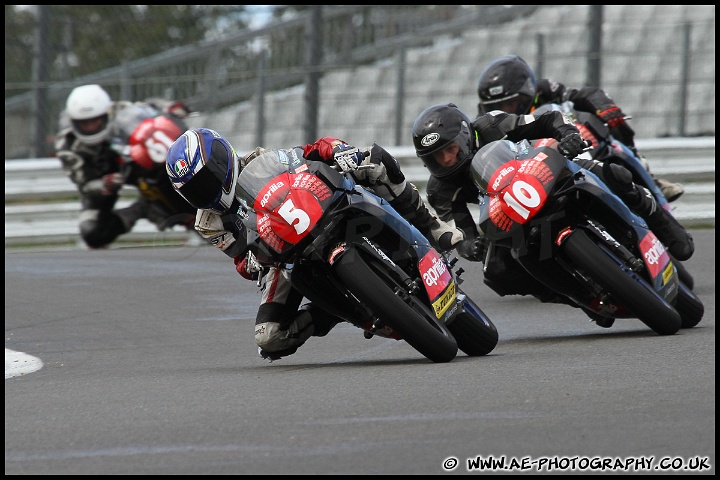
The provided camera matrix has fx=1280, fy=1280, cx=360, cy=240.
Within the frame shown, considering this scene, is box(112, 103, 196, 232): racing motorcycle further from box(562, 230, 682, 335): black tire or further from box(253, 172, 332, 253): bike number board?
box(562, 230, 682, 335): black tire

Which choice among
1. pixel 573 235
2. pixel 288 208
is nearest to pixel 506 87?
pixel 573 235

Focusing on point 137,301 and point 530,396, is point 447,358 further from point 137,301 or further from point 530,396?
point 137,301

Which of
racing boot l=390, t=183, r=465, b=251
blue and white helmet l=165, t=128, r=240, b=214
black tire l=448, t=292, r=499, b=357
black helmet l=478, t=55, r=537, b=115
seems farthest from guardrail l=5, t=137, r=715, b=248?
blue and white helmet l=165, t=128, r=240, b=214

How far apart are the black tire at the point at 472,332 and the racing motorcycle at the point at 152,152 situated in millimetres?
5988

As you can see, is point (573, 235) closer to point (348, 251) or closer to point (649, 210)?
point (348, 251)

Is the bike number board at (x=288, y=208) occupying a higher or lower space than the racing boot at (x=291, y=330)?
higher

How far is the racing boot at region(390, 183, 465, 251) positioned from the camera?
6.90 metres

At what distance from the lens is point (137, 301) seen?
33.4 ft

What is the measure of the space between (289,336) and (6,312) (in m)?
3.57

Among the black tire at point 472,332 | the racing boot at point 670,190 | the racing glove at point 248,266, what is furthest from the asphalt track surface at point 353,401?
the racing boot at point 670,190

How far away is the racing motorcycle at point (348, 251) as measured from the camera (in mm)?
5988

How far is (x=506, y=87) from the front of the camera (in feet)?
29.7

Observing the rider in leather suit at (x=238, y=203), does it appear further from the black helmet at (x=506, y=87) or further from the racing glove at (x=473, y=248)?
the black helmet at (x=506, y=87)

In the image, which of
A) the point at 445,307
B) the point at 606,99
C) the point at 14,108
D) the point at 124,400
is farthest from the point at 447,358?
the point at 14,108
